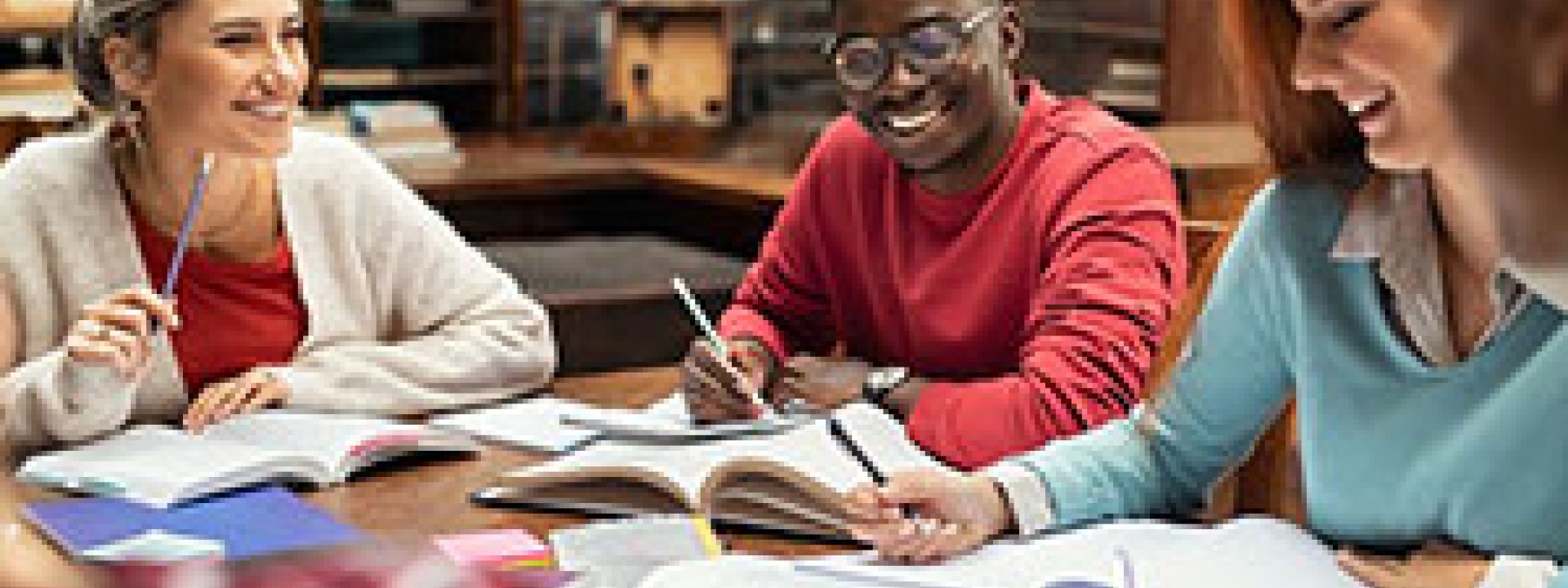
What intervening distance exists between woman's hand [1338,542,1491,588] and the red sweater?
20.4 inches

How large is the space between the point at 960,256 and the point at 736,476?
576mm

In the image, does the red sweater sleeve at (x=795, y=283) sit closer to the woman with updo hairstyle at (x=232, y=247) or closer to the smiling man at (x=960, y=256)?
the smiling man at (x=960, y=256)

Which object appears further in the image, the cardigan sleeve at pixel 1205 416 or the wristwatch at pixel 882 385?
the wristwatch at pixel 882 385

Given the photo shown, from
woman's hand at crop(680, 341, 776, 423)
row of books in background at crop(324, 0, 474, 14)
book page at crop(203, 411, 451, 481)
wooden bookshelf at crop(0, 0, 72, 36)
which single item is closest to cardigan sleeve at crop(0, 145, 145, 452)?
book page at crop(203, 411, 451, 481)

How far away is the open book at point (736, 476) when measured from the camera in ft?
5.02

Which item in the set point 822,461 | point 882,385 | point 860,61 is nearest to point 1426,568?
point 822,461

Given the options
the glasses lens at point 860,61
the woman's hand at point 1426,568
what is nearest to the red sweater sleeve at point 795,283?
the glasses lens at point 860,61

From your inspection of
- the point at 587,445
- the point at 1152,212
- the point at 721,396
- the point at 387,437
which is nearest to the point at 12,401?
the point at 387,437

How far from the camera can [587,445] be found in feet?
5.83

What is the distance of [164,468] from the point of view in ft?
5.66

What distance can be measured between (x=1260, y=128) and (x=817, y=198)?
2.99 feet

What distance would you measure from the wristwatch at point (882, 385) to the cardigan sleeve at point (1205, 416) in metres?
0.40

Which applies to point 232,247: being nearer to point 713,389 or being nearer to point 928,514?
point 713,389

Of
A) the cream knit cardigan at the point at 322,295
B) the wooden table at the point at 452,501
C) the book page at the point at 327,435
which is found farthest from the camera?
the cream knit cardigan at the point at 322,295
